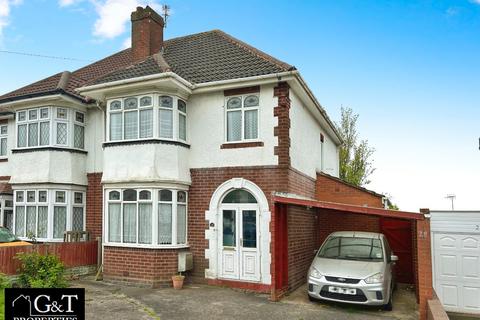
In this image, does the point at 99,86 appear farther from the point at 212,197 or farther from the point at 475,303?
the point at 475,303

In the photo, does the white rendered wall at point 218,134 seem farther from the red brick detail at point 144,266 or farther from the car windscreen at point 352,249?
the red brick detail at point 144,266

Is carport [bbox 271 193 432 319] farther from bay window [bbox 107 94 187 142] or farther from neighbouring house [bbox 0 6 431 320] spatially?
bay window [bbox 107 94 187 142]

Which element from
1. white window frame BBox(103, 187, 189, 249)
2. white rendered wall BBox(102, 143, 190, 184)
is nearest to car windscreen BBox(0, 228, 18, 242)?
white window frame BBox(103, 187, 189, 249)

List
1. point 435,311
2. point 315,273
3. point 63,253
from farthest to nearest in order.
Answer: point 63,253 → point 315,273 → point 435,311

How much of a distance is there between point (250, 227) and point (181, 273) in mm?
2363

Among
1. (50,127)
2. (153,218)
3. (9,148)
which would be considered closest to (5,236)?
(50,127)

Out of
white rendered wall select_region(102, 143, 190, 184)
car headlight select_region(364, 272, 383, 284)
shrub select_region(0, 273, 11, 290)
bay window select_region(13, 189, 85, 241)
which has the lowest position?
shrub select_region(0, 273, 11, 290)

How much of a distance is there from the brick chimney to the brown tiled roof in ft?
1.89

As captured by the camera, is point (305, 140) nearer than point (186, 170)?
No

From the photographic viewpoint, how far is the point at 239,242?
430 inches

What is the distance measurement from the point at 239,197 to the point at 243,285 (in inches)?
92.1

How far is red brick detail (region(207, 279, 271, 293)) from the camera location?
10.4m

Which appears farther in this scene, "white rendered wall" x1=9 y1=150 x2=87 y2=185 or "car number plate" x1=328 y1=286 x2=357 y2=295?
"white rendered wall" x1=9 y1=150 x2=87 y2=185

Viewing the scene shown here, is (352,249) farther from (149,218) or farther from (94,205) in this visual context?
(94,205)
